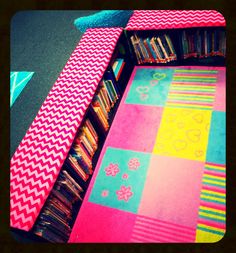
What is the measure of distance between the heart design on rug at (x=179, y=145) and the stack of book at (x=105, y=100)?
95 cm

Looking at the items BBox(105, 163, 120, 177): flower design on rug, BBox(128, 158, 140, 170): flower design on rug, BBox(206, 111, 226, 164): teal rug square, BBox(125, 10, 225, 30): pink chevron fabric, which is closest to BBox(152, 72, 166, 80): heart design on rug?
BBox(125, 10, 225, 30): pink chevron fabric

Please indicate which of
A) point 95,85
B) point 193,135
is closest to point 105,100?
point 95,85

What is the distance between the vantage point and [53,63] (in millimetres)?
3709

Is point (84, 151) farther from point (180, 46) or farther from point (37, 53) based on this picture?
point (180, 46)

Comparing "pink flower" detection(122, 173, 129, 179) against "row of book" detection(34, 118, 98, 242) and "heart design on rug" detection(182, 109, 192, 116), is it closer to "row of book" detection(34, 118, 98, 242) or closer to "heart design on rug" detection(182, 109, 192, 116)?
"row of book" detection(34, 118, 98, 242)

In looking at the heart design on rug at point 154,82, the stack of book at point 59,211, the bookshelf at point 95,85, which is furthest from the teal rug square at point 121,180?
the heart design on rug at point 154,82

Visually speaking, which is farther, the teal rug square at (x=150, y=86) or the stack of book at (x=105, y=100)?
the teal rug square at (x=150, y=86)

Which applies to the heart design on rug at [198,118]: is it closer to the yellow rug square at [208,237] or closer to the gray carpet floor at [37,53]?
the yellow rug square at [208,237]

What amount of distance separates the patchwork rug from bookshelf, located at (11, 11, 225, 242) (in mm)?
181

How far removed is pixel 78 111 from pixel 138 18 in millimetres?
1848

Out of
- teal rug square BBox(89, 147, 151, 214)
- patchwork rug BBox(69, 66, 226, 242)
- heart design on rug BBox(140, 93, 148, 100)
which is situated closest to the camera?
patchwork rug BBox(69, 66, 226, 242)

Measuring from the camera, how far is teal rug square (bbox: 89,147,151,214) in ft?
9.57

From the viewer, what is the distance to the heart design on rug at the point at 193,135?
3209mm

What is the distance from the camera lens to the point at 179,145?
320 centimetres
